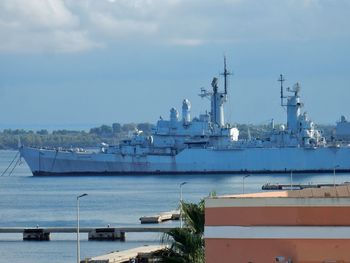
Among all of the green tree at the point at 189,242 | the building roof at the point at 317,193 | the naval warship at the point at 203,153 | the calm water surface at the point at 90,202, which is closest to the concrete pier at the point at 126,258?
the calm water surface at the point at 90,202

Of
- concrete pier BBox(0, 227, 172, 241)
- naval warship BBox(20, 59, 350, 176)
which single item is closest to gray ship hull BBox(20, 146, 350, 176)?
naval warship BBox(20, 59, 350, 176)

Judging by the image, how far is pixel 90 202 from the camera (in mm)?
89875

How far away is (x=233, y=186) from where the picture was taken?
336ft

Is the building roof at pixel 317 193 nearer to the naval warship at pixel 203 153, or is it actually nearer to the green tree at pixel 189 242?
the green tree at pixel 189 242

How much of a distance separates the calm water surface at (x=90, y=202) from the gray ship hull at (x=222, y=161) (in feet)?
3.60

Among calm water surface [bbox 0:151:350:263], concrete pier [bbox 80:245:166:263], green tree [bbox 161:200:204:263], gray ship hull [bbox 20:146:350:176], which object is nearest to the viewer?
green tree [bbox 161:200:204:263]

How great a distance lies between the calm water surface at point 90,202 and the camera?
179 feet

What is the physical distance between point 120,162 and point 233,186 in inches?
1047

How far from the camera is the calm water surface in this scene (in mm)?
54500

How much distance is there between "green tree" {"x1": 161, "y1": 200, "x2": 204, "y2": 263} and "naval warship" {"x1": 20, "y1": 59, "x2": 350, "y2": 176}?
3855 inches

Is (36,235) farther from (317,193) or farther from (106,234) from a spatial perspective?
(317,193)

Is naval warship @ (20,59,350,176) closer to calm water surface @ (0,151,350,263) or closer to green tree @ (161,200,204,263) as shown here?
calm water surface @ (0,151,350,263)

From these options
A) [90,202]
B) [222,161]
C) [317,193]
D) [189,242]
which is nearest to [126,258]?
[189,242]

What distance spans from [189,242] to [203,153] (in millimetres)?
101635
